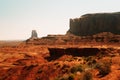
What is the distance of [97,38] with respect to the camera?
7900 cm

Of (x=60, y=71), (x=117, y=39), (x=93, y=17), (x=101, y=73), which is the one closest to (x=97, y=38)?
(x=117, y=39)

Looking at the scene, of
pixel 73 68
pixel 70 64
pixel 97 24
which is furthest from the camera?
pixel 97 24

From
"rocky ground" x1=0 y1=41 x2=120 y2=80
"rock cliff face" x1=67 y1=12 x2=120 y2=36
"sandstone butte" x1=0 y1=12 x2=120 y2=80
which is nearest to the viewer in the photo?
"rocky ground" x1=0 y1=41 x2=120 y2=80

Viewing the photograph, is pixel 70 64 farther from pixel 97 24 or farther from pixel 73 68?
pixel 97 24

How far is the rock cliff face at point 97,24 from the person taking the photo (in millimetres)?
95562

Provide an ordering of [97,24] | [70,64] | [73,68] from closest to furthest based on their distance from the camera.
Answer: [73,68], [70,64], [97,24]

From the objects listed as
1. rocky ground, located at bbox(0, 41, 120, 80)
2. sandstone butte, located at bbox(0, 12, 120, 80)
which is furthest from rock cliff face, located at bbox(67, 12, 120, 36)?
rocky ground, located at bbox(0, 41, 120, 80)

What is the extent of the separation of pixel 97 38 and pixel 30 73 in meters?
50.4

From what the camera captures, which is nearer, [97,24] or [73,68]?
[73,68]

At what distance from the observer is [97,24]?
101 metres

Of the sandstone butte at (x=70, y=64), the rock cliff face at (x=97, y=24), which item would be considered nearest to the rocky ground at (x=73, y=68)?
the sandstone butte at (x=70, y=64)

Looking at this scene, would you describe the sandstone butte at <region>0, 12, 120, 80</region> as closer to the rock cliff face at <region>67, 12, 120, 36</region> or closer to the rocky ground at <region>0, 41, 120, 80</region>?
the rocky ground at <region>0, 41, 120, 80</region>

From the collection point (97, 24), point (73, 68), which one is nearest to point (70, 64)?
point (73, 68)

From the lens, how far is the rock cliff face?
95.6m
